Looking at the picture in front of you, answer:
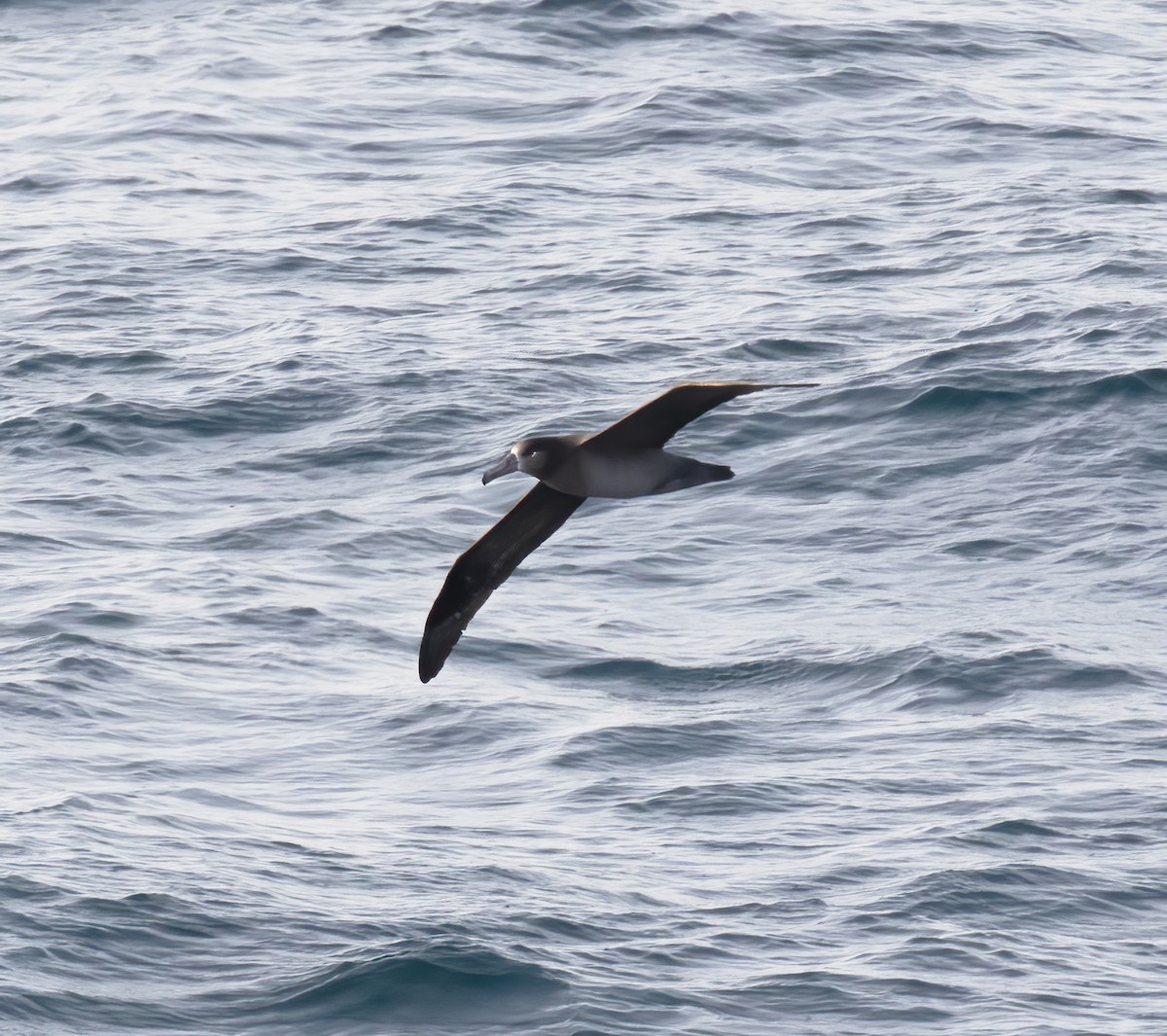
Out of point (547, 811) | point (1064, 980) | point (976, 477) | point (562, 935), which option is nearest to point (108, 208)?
point (976, 477)

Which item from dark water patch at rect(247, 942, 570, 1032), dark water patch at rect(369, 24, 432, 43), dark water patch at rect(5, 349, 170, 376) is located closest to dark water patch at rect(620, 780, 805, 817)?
dark water patch at rect(247, 942, 570, 1032)

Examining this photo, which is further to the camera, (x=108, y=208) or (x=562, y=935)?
(x=108, y=208)

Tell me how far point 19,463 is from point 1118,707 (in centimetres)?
1045

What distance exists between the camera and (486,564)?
1201 cm

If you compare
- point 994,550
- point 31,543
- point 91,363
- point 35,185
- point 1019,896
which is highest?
point 35,185

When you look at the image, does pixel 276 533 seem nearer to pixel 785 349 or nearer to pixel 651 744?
pixel 651 744

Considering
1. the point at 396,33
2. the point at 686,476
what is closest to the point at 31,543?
the point at 686,476

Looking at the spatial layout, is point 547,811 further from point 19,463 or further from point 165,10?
point 165,10

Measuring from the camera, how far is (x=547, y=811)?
17.0m

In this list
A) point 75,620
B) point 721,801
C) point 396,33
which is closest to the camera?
point 721,801

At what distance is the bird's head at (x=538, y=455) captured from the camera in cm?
1060

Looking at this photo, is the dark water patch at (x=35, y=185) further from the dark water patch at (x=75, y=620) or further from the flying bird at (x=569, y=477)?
the flying bird at (x=569, y=477)

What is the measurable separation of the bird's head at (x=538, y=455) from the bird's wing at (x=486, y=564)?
836 millimetres

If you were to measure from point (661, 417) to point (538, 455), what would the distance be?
74cm
